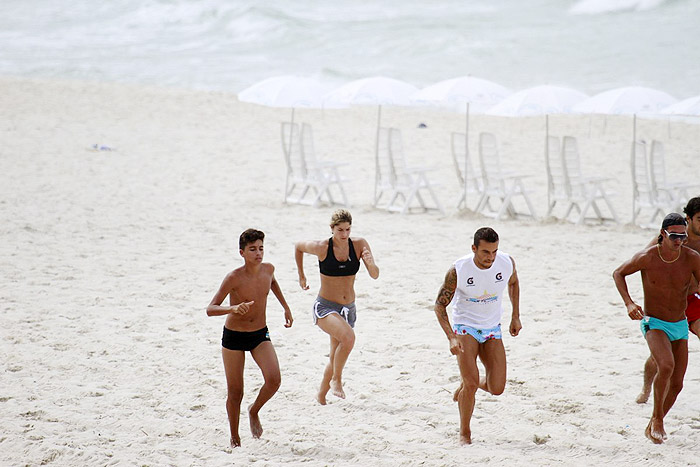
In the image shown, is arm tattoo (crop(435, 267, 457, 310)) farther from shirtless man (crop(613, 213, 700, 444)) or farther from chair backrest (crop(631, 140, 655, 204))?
chair backrest (crop(631, 140, 655, 204))

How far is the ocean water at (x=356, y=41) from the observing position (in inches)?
1395

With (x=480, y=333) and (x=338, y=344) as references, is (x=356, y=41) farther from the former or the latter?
(x=480, y=333)

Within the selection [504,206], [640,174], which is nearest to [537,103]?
[504,206]

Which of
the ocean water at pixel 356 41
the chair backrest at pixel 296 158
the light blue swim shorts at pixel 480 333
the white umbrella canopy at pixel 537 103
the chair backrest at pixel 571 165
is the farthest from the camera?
the ocean water at pixel 356 41

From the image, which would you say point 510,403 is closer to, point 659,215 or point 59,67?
point 659,215

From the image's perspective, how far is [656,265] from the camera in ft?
13.4

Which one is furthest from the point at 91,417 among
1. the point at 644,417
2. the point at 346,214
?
the point at 644,417

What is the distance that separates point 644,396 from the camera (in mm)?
4668

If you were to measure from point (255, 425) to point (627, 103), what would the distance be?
302 inches

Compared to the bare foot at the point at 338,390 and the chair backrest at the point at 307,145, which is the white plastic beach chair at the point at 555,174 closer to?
the chair backrest at the point at 307,145

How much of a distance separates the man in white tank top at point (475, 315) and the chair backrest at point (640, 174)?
685cm

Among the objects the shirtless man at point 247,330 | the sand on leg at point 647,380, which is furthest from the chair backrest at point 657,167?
the shirtless man at point 247,330

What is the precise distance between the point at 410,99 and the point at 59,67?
28539 mm

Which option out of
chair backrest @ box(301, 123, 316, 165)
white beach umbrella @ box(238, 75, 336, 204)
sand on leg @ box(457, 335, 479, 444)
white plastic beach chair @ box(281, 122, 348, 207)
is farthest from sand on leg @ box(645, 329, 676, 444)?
chair backrest @ box(301, 123, 316, 165)
